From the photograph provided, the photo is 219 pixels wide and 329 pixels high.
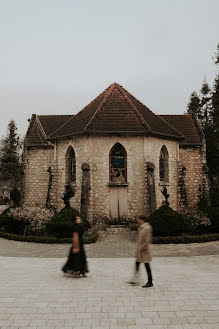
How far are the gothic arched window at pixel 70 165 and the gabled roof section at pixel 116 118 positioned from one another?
4.59 feet

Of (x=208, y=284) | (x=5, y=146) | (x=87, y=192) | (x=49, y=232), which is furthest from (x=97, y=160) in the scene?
(x=5, y=146)

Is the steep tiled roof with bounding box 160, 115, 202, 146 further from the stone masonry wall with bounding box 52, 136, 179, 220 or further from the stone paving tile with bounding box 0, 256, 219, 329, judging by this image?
the stone paving tile with bounding box 0, 256, 219, 329

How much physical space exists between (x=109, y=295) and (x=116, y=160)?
44.8ft

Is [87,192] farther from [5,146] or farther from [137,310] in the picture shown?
[5,146]

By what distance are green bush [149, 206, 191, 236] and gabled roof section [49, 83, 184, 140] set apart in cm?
628

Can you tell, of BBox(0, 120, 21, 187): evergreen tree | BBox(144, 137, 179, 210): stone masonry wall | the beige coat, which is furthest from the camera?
BBox(0, 120, 21, 187): evergreen tree

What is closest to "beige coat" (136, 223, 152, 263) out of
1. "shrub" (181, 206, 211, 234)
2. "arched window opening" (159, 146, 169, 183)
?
"shrub" (181, 206, 211, 234)

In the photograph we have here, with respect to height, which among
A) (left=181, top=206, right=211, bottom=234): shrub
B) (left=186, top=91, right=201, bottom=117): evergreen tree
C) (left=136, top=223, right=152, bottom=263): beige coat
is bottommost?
(left=181, top=206, right=211, bottom=234): shrub

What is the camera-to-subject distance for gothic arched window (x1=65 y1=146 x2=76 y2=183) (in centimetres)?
2192

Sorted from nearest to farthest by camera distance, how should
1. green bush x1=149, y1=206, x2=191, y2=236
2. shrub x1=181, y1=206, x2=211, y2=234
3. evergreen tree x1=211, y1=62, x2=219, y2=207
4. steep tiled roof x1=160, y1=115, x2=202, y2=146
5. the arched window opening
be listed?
green bush x1=149, y1=206, x2=191, y2=236 < shrub x1=181, y1=206, x2=211, y2=234 < the arched window opening < steep tiled roof x1=160, y1=115, x2=202, y2=146 < evergreen tree x1=211, y1=62, x2=219, y2=207

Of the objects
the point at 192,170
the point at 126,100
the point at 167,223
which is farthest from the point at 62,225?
the point at 192,170

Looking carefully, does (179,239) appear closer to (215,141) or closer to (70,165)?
(70,165)

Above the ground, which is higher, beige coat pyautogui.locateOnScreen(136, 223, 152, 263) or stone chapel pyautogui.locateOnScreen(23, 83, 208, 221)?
stone chapel pyautogui.locateOnScreen(23, 83, 208, 221)

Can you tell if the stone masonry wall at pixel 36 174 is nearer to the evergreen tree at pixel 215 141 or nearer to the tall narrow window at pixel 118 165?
the tall narrow window at pixel 118 165
